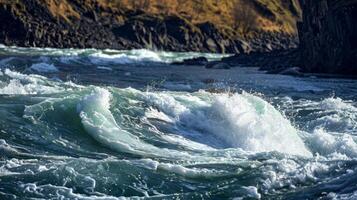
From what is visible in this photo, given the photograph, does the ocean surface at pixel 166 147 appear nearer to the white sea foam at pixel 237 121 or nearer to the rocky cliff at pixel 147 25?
the white sea foam at pixel 237 121

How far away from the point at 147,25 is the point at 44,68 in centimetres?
5709

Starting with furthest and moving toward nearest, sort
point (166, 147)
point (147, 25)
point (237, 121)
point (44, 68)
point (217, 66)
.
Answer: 1. point (147, 25)
2. point (217, 66)
3. point (44, 68)
4. point (237, 121)
5. point (166, 147)

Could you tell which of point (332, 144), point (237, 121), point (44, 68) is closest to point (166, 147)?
point (237, 121)

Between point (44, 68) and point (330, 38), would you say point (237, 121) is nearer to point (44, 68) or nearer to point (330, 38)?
point (44, 68)

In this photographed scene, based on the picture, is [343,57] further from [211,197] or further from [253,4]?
[253,4]

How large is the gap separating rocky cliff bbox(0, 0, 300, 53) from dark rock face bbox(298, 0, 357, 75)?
3957 centimetres

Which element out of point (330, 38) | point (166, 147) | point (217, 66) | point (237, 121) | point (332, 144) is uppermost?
point (330, 38)

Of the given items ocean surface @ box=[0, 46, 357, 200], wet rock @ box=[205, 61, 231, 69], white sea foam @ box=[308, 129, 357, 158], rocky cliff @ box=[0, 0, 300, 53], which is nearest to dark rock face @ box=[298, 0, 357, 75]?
wet rock @ box=[205, 61, 231, 69]

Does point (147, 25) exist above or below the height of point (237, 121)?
below

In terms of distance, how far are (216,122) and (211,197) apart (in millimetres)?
7948

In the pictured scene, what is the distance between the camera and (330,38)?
198 feet

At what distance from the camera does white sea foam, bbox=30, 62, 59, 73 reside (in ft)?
168

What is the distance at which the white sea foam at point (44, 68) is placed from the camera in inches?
2017

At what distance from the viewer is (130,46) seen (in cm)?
10225
